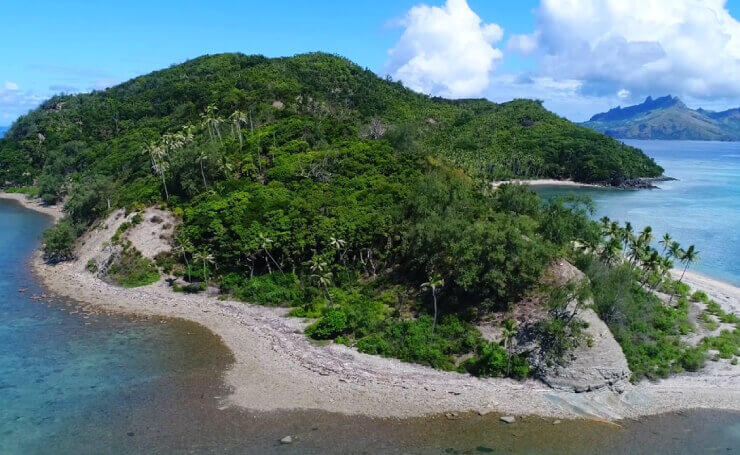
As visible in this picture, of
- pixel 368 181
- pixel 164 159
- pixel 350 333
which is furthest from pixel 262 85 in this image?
pixel 350 333

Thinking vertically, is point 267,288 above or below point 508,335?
above

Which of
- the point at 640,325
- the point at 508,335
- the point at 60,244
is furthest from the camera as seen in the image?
the point at 60,244

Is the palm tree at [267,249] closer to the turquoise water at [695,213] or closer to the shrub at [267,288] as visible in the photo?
the shrub at [267,288]

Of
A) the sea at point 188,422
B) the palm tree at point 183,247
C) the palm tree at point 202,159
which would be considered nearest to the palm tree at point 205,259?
the palm tree at point 183,247

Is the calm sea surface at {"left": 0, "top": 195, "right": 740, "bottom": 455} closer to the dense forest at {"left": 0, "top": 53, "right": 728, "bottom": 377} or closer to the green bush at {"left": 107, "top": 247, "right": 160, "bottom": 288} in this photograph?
the dense forest at {"left": 0, "top": 53, "right": 728, "bottom": 377}

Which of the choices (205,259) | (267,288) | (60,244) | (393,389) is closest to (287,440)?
(393,389)

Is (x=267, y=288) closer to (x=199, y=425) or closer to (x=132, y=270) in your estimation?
(x=132, y=270)
